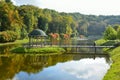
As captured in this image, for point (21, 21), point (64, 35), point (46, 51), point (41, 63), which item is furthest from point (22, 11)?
point (41, 63)

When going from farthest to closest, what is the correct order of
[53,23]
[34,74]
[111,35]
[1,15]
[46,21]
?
[53,23]
[46,21]
[1,15]
[111,35]
[34,74]

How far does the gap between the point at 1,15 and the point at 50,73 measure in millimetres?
74072

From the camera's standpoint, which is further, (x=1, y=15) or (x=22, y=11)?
(x=22, y=11)

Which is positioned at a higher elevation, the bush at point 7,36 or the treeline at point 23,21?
the treeline at point 23,21

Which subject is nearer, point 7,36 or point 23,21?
point 7,36

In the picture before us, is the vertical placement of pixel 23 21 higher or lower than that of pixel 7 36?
higher

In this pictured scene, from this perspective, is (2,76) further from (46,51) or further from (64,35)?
(64,35)

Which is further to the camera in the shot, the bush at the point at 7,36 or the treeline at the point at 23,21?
the treeline at the point at 23,21

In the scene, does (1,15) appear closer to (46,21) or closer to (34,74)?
(46,21)

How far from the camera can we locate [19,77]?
32.8 m

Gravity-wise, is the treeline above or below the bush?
above

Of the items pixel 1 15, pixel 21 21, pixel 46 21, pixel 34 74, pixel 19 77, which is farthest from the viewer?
pixel 46 21

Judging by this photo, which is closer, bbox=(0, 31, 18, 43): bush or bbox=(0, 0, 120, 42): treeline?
bbox=(0, 31, 18, 43): bush

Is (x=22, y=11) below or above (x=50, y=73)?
above
